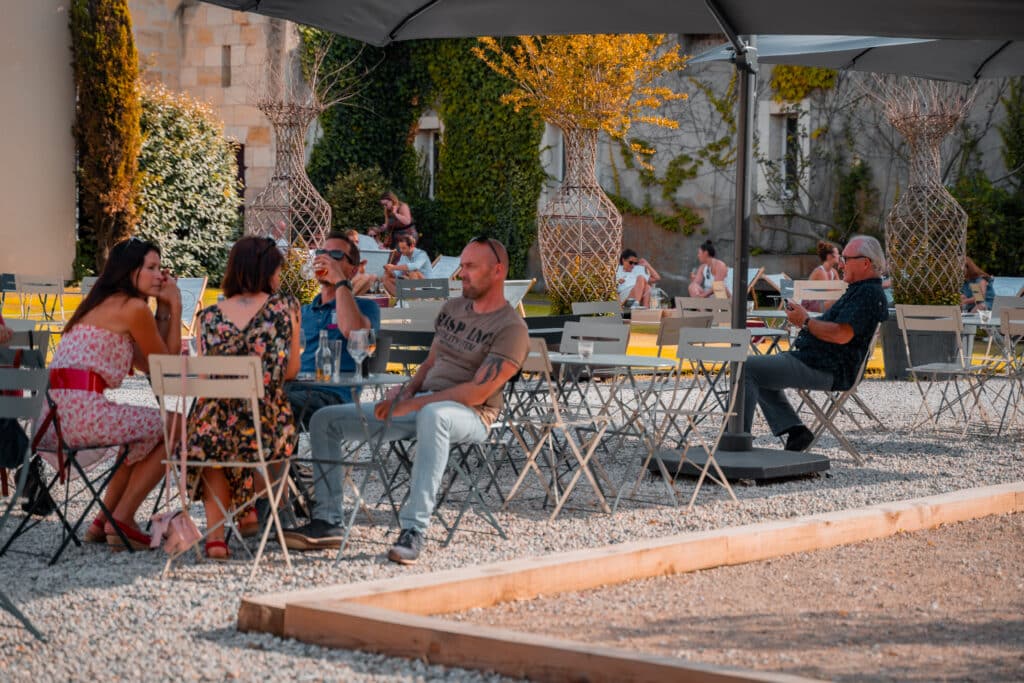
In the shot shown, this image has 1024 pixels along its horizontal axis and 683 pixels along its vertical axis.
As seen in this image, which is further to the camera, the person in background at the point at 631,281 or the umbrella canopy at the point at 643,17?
the person in background at the point at 631,281

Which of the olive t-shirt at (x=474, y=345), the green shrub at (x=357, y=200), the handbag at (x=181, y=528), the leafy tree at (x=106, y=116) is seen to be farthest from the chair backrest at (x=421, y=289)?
the green shrub at (x=357, y=200)

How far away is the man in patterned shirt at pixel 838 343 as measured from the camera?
26.8ft

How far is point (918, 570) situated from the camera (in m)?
5.62

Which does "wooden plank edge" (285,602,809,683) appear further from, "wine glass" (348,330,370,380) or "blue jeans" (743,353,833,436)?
"blue jeans" (743,353,833,436)

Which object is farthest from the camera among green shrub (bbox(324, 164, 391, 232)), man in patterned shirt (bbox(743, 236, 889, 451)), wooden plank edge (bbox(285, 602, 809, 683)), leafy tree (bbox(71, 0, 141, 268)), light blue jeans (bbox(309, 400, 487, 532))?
green shrub (bbox(324, 164, 391, 232))

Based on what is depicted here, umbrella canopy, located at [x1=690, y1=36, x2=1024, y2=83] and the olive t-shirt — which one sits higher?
umbrella canopy, located at [x1=690, y1=36, x2=1024, y2=83]

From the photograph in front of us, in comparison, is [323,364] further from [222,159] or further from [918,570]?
[222,159]

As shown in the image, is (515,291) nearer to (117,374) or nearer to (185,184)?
(117,374)

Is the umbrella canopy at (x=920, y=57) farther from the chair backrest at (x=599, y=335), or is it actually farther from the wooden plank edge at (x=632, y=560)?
the wooden plank edge at (x=632, y=560)

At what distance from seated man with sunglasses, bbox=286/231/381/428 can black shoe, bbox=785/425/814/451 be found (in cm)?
283

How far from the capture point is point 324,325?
22.1 ft

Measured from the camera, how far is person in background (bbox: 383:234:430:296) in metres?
15.4

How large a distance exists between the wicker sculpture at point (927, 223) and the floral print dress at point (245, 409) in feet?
29.6

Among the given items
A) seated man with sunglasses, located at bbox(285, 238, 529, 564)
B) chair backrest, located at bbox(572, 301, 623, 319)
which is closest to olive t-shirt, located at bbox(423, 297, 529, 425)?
seated man with sunglasses, located at bbox(285, 238, 529, 564)
